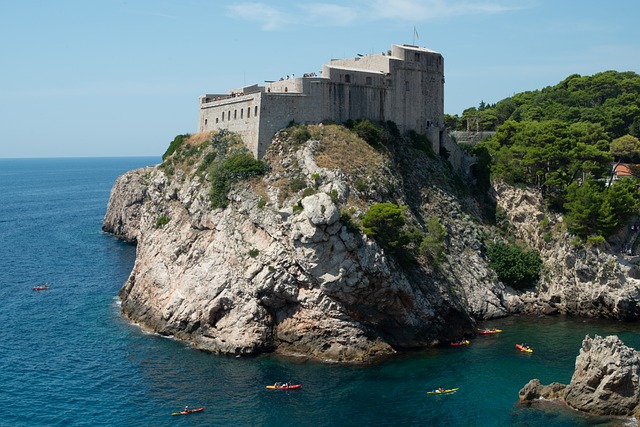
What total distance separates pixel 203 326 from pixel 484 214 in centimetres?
3485

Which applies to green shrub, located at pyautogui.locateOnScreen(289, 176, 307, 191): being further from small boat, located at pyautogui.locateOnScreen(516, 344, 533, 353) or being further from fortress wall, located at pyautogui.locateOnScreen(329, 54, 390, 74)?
small boat, located at pyautogui.locateOnScreen(516, 344, 533, 353)

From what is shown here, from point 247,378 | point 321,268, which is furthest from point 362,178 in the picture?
point 247,378

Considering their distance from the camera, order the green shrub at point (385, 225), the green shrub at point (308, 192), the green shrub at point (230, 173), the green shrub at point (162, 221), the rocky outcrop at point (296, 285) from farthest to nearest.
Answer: the green shrub at point (162, 221)
the green shrub at point (230, 173)
the green shrub at point (308, 192)
the green shrub at point (385, 225)
the rocky outcrop at point (296, 285)

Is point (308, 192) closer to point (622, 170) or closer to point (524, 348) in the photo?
point (524, 348)

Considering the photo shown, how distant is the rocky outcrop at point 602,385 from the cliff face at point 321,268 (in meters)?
13.3

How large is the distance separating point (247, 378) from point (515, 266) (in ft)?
103

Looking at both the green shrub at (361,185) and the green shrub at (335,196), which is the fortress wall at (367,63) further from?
the green shrub at (335,196)

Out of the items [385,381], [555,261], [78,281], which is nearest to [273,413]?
[385,381]

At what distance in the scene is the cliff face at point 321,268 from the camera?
5734 cm

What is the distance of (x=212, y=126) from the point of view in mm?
79812

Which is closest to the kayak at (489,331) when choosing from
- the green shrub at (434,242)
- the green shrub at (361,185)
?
the green shrub at (434,242)

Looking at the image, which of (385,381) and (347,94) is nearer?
(385,381)

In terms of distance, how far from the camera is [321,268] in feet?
187

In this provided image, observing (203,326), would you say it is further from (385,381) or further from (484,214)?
(484,214)
